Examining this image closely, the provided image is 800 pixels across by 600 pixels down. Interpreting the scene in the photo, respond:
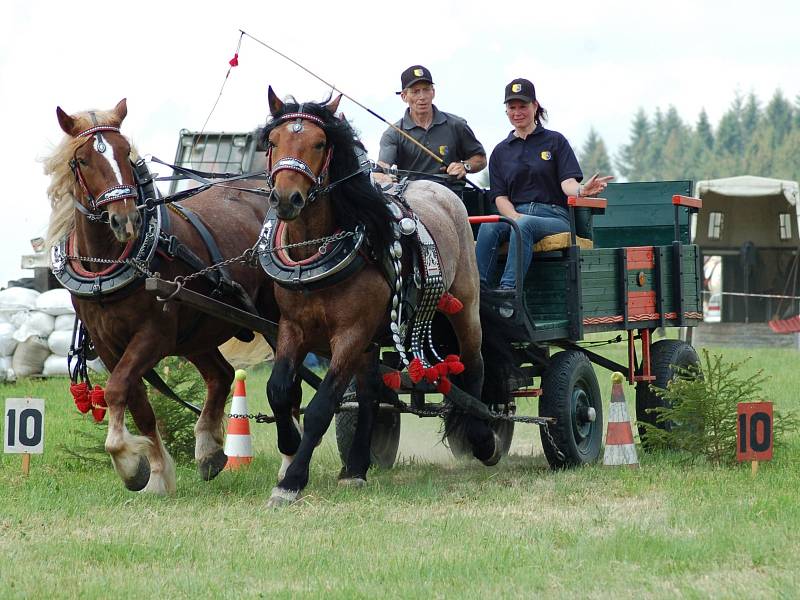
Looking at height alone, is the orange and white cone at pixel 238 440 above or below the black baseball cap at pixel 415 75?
below

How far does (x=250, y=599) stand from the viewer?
14.1 feet

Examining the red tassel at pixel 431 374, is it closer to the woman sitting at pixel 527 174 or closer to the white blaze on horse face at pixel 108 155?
the woman sitting at pixel 527 174

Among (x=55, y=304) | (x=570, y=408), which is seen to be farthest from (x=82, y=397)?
(x=55, y=304)

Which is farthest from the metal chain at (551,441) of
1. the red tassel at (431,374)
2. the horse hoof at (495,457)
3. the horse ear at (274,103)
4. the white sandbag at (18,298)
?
the white sandbag at (18,298)

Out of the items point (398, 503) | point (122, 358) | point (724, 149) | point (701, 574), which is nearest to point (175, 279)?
point (122, 358)

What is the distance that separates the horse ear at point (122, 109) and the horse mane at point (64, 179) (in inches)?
1.1

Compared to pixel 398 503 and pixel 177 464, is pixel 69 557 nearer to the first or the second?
pixel 398 503

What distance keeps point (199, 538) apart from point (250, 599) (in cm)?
106

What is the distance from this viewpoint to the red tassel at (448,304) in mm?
7050

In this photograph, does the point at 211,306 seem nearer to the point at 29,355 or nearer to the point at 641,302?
the point at 641,302

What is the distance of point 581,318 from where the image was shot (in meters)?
7.70

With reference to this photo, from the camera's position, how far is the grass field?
447 centimetres

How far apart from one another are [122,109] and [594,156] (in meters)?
107

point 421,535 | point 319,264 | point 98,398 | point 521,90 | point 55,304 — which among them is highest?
point 521,90
